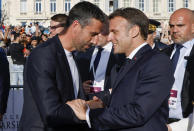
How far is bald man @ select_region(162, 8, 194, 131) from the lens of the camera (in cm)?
438

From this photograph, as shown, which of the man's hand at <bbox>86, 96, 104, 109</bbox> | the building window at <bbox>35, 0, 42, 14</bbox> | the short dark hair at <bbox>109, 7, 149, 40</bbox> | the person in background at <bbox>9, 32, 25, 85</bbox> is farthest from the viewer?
the building window at <bbox>35, 0, 42, 14</bbox>

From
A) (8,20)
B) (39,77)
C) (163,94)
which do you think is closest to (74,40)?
(39,77)

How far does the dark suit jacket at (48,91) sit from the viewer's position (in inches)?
111

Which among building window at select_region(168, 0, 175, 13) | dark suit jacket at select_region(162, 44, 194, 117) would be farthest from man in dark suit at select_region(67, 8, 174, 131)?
building window at select_region(168, 0, 175, 13)

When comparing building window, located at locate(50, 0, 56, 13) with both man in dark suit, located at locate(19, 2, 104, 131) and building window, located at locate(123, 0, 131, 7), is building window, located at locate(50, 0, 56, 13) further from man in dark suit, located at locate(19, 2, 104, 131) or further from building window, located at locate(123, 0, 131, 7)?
man in dark suit, located at locate(19, 2, 104, 131)

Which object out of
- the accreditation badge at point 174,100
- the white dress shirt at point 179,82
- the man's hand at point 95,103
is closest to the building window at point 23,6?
the white dress shirt at point 179,82

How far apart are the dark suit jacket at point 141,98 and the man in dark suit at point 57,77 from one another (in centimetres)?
27

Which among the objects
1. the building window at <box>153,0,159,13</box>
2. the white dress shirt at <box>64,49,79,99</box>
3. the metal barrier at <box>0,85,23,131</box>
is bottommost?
the metal barrier at <box>0,85,23,131</box>

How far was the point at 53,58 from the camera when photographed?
2963 millimetres

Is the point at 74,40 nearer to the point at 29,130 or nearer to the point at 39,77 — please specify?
the point at 39,77

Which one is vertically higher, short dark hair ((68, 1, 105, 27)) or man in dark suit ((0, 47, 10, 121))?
short dark hair ((68, 1, 105, 27))

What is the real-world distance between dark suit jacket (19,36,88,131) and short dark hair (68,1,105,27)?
0.25 meters

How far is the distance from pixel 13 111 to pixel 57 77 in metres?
4.42

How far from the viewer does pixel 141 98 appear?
2.64 metres
